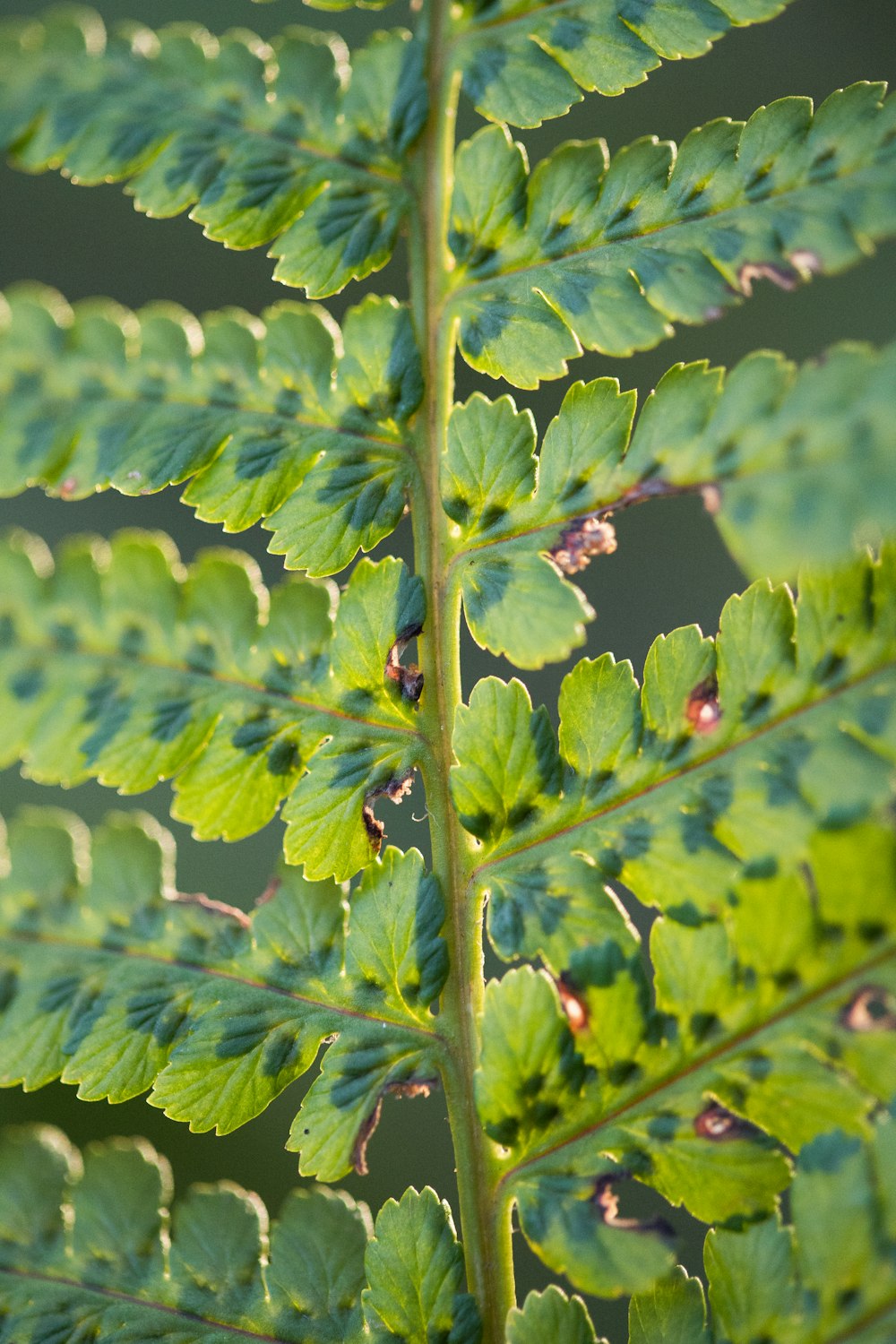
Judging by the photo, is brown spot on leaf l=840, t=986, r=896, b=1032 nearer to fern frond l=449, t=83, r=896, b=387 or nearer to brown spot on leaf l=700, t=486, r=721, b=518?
brown spot on leaf l=700, t=486, r=721, b=518

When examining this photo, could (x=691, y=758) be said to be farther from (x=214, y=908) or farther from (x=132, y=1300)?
(x=132, y=1300)

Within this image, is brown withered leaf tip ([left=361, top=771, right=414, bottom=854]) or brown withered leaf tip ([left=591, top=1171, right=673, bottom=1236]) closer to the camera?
brown withered leaf tip ([left=591, top=1171, right=673, bottom=1236])

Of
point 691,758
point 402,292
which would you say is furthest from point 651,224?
point 402,292

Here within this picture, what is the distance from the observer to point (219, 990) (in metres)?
1.28

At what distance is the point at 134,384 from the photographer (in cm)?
130

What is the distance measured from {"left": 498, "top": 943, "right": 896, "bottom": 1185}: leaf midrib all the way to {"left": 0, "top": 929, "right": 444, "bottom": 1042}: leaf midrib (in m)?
0.24

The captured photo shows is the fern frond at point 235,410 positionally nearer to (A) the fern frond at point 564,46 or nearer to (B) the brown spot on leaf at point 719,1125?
(A) the fern frond at point 564,46

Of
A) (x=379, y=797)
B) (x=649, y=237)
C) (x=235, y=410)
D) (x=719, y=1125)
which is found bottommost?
(x=719, y=1125)

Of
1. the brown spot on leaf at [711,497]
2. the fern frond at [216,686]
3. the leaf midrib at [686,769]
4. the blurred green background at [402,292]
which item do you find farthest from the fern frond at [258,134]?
the blurred green background at [402,292]

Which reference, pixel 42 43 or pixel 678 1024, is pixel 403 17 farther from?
pixel 678 1024

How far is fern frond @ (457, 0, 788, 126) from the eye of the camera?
46.3 inches

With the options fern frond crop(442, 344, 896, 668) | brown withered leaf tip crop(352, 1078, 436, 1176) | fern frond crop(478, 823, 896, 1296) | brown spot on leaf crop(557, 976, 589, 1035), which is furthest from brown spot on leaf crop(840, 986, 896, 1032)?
brown withered leaf tip crop(352, 1078, 436, 1176)

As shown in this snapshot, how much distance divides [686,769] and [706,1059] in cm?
29

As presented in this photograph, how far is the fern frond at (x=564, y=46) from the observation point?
1176mm
